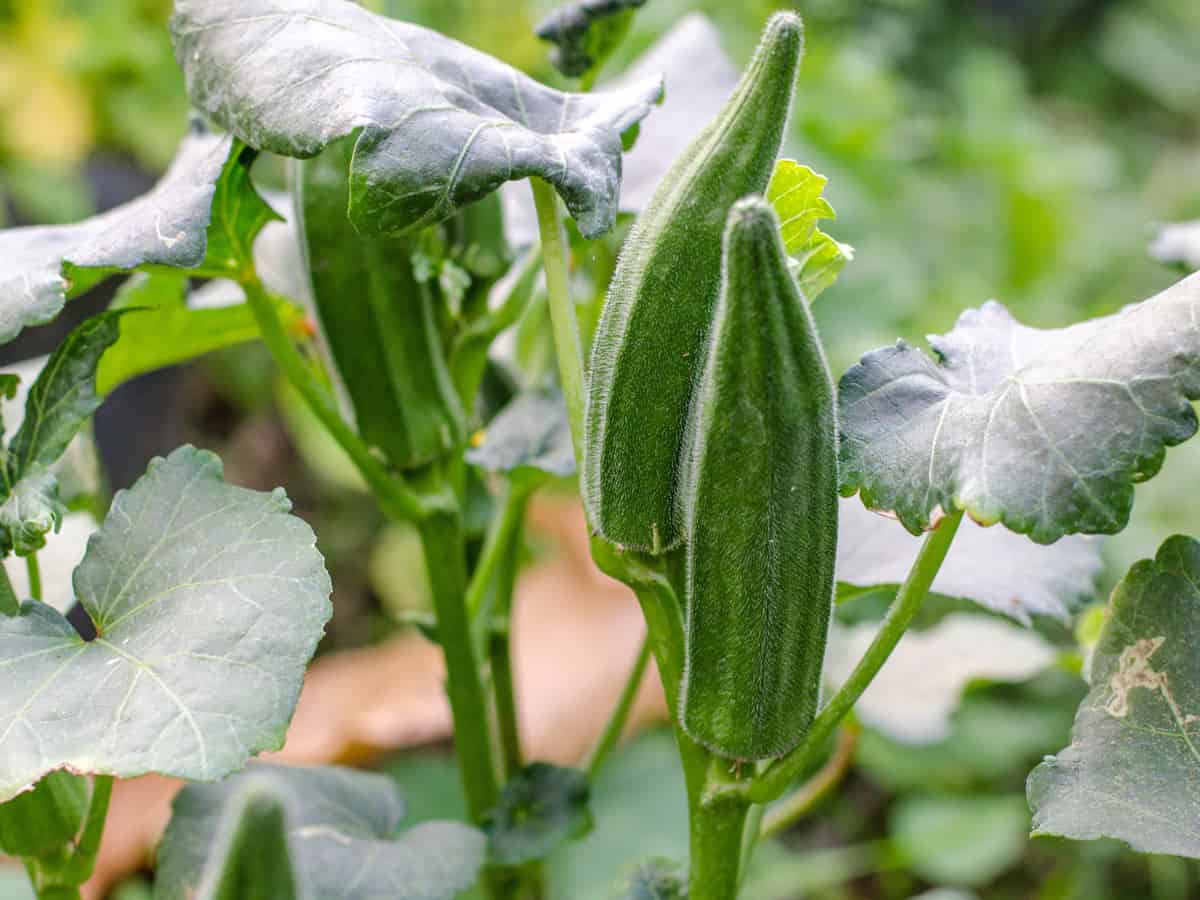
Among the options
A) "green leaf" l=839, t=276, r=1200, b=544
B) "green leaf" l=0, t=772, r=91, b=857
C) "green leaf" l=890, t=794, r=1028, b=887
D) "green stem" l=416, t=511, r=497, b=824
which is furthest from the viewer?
"green leaf" l=890, t=794, r=1028, b=887

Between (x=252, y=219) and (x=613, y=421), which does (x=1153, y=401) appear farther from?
(x=252, y=219)

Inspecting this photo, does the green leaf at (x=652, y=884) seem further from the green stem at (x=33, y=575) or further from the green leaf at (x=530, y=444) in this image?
the green stem at (x=33, y=575)

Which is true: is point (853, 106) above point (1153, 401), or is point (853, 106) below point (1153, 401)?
below

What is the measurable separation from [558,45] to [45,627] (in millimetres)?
435

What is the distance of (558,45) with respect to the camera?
75 centimetres

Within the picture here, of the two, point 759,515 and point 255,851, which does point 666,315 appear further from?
point 255,851

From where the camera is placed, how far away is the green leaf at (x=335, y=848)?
2.12 feet

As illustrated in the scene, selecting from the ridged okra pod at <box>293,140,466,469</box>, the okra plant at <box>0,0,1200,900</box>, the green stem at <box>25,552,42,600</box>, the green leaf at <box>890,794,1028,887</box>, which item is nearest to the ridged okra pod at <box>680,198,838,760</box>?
the okra plant at <box>0,0,1200,900</box>

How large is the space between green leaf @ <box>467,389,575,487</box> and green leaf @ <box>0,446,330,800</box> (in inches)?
7.7

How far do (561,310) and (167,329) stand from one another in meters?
0.33

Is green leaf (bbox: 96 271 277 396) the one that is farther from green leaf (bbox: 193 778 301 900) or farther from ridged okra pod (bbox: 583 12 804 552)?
green leaf (bbox: 193 778 301 900)

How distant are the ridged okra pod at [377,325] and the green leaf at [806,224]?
0.22m

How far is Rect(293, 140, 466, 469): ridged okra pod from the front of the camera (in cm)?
67

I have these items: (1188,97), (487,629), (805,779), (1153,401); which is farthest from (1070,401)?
(1188,97)
